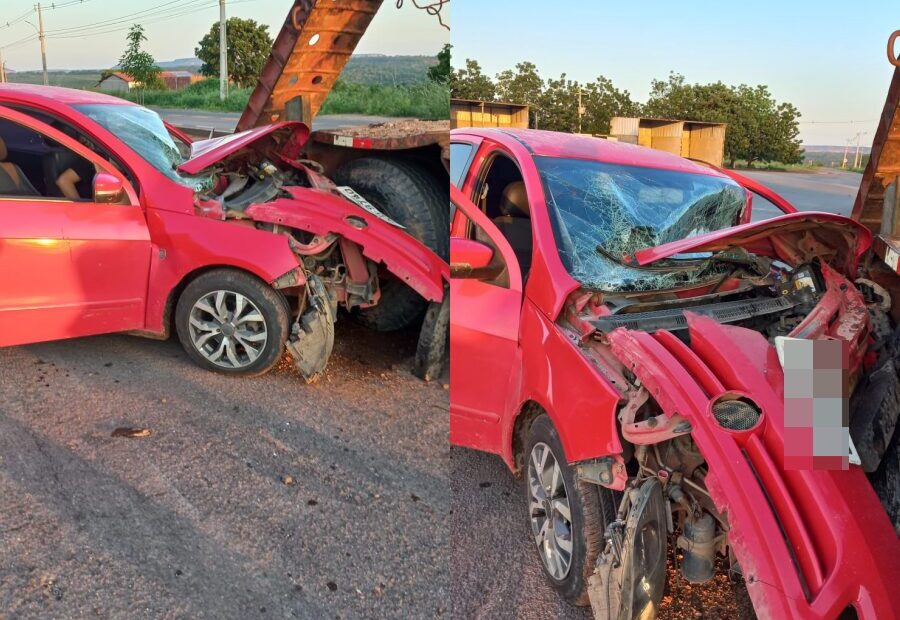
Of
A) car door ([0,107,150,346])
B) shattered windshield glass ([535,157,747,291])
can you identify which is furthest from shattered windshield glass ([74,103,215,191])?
shattered windshield glass ([535,157,747,291])

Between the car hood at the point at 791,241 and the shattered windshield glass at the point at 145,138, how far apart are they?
109 inches

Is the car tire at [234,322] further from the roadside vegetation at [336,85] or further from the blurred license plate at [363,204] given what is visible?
the roadside vegetation at [336,85]

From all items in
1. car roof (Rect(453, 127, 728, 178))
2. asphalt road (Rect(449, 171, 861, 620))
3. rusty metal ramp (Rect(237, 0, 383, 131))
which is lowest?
asphalt road (Rect(449, 171, 861, 620))

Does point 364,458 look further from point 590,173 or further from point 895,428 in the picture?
point 895,428

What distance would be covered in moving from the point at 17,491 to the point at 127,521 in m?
0.54

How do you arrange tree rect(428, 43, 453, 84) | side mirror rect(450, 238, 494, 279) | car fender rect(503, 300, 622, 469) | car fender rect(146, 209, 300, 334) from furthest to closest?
car fender rect(146, 209, 300, 334) < side mirror rect(450, 238, 494, 279) < car fender rect(503, 300, 622, 469) < tree rect(428, 43, 453, 84)

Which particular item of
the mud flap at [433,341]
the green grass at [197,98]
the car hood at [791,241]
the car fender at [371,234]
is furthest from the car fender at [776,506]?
the green grass at [197,98]

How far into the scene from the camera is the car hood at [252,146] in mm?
4336

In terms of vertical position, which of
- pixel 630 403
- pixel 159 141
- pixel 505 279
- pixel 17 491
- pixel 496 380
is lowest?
pixel 17 491

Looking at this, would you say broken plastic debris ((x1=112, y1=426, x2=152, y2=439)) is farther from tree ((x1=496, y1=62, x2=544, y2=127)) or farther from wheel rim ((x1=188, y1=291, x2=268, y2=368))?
tree ((x1=496, y1=62, x2=544, y2=127))

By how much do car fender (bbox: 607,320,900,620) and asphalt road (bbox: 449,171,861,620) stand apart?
275mm

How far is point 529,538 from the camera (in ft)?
8.71

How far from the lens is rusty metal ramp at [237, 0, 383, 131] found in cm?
534

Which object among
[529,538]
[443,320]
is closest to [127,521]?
[529,538]
